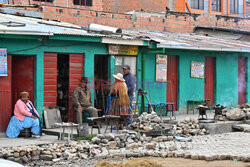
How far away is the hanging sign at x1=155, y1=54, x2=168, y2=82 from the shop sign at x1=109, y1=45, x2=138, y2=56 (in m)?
1.36

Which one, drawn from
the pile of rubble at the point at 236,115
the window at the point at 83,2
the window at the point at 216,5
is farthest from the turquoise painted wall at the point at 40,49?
the window at the point at 216,5

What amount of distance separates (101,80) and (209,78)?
6.36m

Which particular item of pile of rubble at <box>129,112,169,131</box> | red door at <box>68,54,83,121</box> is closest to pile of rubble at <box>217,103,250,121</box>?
pile of rubble at <box>129,112,169,131</box>

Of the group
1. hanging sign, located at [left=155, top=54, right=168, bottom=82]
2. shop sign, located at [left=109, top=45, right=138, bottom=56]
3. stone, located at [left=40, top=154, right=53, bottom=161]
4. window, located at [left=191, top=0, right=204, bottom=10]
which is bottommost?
stone, located at [left=40, top=154, right=53, bottom=161]

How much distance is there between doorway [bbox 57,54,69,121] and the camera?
1478cm

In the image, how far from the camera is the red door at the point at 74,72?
47.8ft

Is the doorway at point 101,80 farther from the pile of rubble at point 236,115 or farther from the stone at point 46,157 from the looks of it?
the stone at point 46,157

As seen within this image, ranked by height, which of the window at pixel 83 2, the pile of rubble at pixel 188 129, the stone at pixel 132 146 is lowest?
the stone at pixel 132 146

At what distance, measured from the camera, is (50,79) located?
14086 mm

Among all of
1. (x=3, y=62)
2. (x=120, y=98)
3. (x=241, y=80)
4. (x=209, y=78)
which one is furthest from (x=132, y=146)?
(x=241, y=80)

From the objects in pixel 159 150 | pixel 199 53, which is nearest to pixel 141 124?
pixel 159 150

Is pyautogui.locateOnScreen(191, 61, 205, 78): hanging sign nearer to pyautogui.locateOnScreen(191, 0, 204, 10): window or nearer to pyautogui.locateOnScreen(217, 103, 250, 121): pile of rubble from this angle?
pyautogui.locateOnScreen(217, 103, 250, 121): pile of rubble

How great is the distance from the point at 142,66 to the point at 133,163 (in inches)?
339

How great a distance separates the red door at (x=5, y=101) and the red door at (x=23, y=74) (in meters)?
0.65
